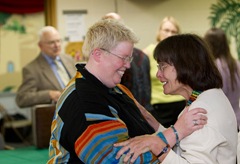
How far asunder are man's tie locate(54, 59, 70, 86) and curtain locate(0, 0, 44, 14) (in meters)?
1.99

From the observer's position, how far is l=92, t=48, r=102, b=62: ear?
187cm

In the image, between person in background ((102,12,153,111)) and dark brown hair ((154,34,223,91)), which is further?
person in background ((102,12,153,111))

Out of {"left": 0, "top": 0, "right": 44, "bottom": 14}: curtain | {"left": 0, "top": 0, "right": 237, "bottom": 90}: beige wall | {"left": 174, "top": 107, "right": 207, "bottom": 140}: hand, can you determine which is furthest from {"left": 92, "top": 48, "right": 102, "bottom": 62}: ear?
{"left": 0, "top": 0, "right": 44, "bottom": 14}: curtain

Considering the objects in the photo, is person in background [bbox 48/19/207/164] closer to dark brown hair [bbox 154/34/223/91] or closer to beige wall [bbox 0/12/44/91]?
dark brown hair [bbox 154/34/223/91]

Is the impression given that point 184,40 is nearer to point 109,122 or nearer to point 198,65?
point 198,65

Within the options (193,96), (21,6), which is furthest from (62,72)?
(193,96)

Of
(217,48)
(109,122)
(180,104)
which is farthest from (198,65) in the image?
(180,104)

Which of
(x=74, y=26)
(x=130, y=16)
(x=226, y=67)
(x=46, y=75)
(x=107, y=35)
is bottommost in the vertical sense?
(x=46, y=75)

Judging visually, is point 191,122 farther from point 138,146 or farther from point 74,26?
point 74,26

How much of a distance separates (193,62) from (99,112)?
50cm

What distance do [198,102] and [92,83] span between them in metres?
0.46

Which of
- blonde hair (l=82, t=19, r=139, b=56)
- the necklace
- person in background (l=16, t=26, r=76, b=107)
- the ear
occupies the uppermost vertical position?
blonde hair (l=82, t=19, r=139, b=56)

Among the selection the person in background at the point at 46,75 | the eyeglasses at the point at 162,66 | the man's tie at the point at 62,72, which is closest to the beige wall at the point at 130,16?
the person in background at the point at 46,75

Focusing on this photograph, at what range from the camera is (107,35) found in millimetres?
1867
